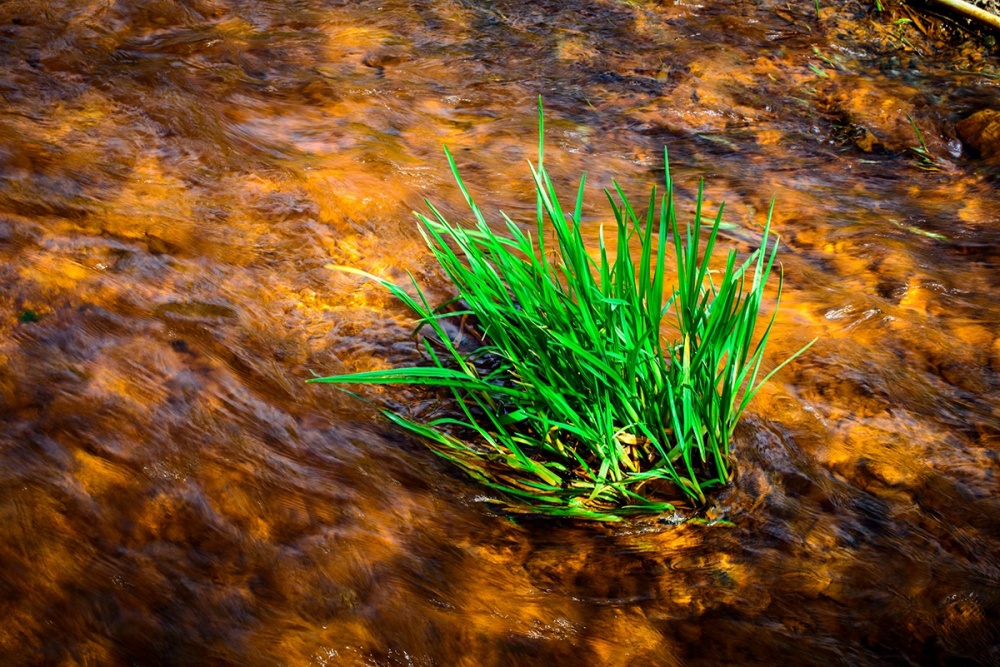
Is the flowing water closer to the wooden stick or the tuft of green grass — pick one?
the tuft of green grass

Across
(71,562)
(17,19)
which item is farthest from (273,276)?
(17,19)

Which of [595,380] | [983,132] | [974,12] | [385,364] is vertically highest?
[974,12]

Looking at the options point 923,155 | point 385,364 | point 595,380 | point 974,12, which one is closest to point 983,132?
point 923,155

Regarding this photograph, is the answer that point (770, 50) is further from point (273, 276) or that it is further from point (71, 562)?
point (71, 562)

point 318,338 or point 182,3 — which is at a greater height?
point 182,3

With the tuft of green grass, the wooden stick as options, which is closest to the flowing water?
the tuft of green grass

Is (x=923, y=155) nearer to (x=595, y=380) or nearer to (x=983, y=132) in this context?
(x=983, y=132)
